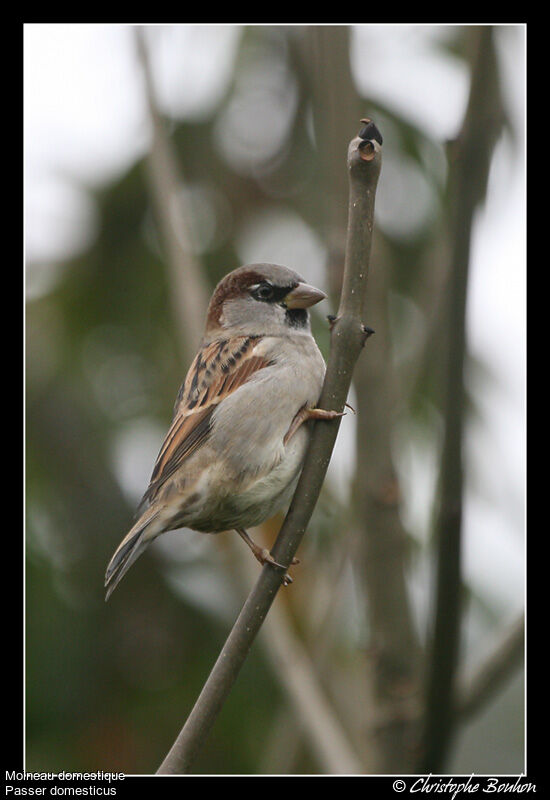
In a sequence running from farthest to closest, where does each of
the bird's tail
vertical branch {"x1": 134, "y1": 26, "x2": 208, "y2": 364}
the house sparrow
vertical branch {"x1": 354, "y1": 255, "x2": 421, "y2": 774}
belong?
1. vertical branch {"x1": 134, "y1": 26, "x2": 208, "y2": 364}
2. vertical branch {"x1": 354, "y1": 255, "x2": 421, "y2": 774}
3. the house sparrow
4. the bird's tail

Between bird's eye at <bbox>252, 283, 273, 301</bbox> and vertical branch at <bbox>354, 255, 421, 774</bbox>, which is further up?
bird's eye at <bbox>252, 283, 273, 301</bbox>

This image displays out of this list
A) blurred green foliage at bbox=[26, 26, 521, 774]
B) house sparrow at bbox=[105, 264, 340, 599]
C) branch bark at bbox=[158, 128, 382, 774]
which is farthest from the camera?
blurred green foliage at bbox=[26, 26, 521, 774]

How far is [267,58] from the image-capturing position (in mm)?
5770

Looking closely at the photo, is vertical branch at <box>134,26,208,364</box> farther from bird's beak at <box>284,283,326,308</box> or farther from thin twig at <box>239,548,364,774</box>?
thin twig at <box>239,548,364,774</box>

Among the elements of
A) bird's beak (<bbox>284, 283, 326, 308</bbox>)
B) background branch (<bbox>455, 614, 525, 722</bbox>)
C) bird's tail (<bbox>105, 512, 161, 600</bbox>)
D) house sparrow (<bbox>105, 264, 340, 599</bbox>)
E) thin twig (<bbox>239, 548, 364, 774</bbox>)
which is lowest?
thin twig (<bbox>239, 548, 364, 774</bbox>)

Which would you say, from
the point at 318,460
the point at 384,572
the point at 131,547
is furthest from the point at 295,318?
the point at 318,460

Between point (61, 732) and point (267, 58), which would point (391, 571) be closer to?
point (61, 732)

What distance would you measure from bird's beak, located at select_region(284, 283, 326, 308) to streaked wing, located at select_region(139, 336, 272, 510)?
215 mm

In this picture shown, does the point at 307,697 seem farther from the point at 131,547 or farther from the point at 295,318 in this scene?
the point at 295,318

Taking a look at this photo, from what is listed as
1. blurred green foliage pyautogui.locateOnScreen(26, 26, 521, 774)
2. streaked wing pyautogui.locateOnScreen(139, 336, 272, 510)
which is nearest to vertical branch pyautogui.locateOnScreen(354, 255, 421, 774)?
streaked wing pyautogui.locateOnScreen(139, 336, 272, 510)

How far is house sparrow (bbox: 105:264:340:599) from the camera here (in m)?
3.56

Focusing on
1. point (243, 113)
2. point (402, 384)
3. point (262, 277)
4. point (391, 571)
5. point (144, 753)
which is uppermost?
point (243, 113)

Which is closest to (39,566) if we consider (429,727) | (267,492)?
(267,492)

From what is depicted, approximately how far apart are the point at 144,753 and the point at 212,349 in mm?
2416
